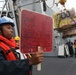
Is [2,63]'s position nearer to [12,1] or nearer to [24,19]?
[24,19]

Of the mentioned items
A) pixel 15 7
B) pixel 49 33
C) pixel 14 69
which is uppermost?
pixel 15 7

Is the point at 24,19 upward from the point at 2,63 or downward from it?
upward

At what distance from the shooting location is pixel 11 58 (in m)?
2.36

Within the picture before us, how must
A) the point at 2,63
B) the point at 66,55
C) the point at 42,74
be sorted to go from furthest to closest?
the point at 66,55 → the point at 42,74 → the point at 2,63

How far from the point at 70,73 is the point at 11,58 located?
628 centimetres

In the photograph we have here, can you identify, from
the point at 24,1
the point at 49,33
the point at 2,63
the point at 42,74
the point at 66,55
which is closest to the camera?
the point at 2,63

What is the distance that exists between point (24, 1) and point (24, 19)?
16.4ft

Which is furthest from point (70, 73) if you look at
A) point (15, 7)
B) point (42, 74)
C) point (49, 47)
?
point (49, 47)

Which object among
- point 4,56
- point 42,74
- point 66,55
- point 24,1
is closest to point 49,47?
point 4,56

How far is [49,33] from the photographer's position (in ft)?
8.40

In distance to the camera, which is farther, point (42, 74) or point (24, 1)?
point (42, 74)

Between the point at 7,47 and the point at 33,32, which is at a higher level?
the point at 33,32

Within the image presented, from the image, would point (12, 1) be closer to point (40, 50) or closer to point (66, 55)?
point (40, 50)

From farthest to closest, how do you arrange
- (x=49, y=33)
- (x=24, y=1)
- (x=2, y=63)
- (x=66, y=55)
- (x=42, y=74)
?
(x=66, y=55) < (x=42, y=74) < (x=24, y=1) < (x=49, y=33) < (x=2, y=63)
